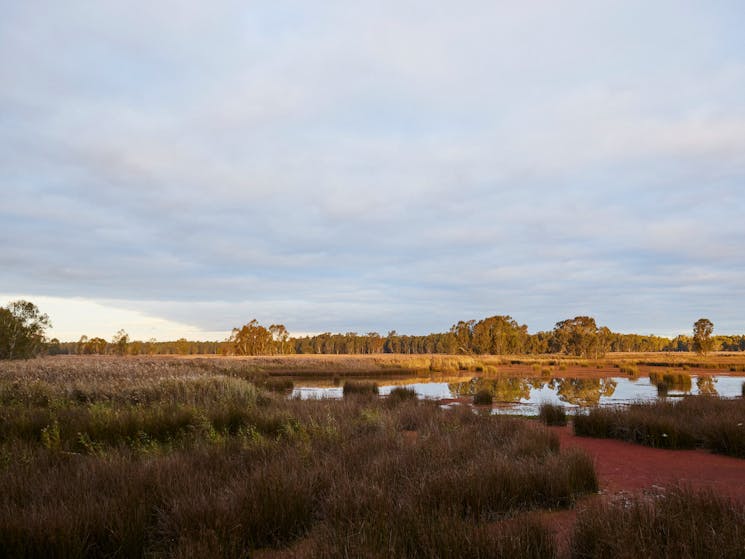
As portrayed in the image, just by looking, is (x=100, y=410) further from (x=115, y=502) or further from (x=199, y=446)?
(x=115, y=502)

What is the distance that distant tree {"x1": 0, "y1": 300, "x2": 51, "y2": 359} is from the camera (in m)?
40.8

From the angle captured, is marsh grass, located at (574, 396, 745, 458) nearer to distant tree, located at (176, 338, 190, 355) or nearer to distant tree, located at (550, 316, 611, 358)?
distant tree, located at (550, 316, 611, 358)

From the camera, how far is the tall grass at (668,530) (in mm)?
3492

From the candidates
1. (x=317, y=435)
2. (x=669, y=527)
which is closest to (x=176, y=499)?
(x=317, y=435)

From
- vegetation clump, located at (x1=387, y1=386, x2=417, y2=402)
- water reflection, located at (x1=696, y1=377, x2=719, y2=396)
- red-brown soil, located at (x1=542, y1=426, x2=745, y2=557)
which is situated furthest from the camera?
water reflection, located at (x1=696, y1=377, x2=719, y2=396)

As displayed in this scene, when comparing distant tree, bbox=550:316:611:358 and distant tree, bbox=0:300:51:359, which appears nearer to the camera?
distant tree, bbox=0:300:51:359

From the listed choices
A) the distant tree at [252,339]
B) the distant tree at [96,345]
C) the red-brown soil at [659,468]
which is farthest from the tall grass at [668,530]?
the distant tree at [96,345]

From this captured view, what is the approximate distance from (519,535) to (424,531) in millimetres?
779

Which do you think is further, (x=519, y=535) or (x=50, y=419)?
(x=50, y=419)

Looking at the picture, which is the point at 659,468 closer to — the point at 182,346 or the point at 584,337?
the point at 584,337

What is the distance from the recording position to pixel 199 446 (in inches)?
300

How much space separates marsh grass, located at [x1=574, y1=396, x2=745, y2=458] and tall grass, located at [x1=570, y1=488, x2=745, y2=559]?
19.8 feet

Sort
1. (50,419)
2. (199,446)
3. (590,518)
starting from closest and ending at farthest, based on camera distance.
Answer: (590,518) → (199,446) → (50,419)

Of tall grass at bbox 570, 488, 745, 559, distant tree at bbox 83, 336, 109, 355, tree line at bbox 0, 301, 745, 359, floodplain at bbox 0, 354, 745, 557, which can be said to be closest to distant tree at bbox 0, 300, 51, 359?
tree line at bbox 0, 301, 745, 359
